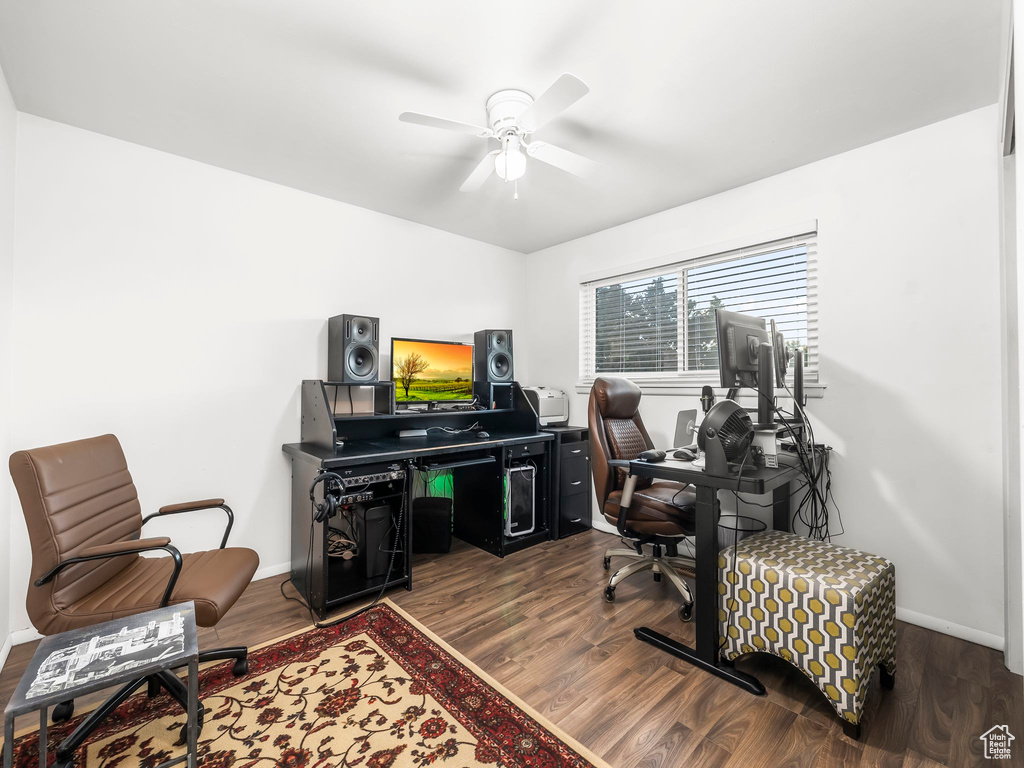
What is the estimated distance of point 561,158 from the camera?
2092 mm

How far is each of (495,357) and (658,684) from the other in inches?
95.6

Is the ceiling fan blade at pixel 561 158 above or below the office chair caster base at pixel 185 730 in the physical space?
above

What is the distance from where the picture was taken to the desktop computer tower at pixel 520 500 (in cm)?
319

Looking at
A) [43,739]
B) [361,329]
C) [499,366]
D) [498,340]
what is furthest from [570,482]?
[43,739]

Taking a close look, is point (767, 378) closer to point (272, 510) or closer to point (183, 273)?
point (272, 510)

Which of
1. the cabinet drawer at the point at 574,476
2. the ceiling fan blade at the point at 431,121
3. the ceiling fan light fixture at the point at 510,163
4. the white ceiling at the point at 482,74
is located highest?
the white ceiling at the point at 482,74

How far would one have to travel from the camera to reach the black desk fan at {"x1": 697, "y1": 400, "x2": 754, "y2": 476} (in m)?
1.83

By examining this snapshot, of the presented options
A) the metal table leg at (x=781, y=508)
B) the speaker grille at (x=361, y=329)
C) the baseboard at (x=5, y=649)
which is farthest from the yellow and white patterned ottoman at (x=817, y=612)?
the baseboard at (x=5, y=649)

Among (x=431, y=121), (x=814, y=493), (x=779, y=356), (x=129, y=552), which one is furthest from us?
(x=814, y=493)

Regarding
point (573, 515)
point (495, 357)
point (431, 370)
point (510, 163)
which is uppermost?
point (510, 163)

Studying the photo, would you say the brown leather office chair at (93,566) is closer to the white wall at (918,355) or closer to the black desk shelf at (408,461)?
the black desk shelf at (408,461)

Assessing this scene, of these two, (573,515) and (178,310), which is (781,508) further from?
(178,310)

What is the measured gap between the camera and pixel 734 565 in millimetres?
1830

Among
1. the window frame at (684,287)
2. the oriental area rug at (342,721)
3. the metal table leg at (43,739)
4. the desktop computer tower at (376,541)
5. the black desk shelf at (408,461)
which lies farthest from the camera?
the window frame at (684,287)
